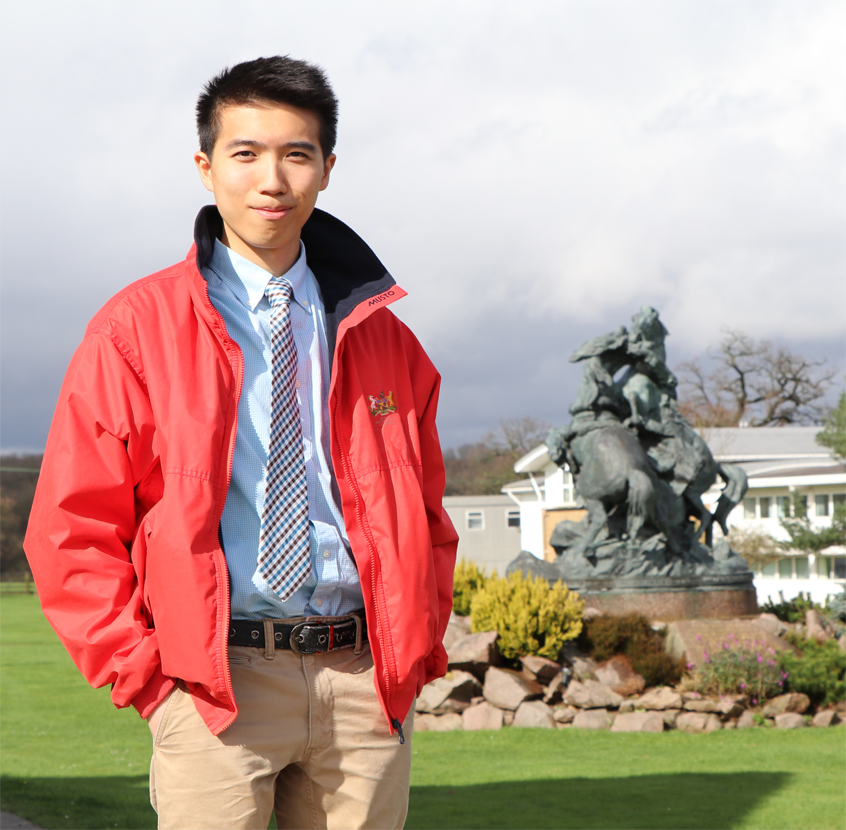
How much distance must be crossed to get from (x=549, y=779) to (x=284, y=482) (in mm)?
6192

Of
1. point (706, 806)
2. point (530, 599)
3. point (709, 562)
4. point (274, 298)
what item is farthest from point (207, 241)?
point (709, 562)

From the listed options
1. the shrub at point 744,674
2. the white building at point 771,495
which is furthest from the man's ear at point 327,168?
the white building at point 771,495

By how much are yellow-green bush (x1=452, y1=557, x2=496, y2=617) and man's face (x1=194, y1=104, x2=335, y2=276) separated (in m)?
11.0

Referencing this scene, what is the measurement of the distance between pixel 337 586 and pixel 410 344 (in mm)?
753

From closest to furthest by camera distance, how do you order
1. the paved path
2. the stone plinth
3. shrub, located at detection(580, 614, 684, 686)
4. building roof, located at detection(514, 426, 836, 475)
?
the paved path → shrub, located at detection(580, 614, 684, 686) → the stone plinth → building roof, located at detection(514, 426, 836, 475)

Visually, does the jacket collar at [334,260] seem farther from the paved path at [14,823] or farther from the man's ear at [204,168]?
A: the paved path at [14,823]

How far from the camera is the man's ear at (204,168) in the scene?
2.63 meters

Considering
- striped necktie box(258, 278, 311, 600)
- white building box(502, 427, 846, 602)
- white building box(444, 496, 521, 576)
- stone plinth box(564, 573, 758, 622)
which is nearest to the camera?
striped necktie box(258, 278, 311, 600)

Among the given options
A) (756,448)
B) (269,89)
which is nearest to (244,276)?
(269,89)

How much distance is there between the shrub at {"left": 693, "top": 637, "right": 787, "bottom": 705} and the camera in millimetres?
10039

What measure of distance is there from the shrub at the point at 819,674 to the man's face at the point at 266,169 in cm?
910

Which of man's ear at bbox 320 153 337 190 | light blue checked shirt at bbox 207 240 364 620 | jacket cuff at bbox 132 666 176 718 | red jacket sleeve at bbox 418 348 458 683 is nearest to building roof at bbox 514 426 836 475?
red jacket sleeve at bbox 418 348 458 683

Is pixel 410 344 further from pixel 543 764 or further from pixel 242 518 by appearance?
pixel 543 764

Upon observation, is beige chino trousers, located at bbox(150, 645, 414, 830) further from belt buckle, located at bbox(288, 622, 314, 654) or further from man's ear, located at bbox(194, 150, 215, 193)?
man's ear, located at bbox(194, 150, 215, 193)
